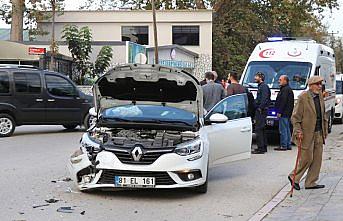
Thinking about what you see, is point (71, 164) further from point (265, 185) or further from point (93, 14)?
point (93, 14)

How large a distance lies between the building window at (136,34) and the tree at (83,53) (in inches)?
365

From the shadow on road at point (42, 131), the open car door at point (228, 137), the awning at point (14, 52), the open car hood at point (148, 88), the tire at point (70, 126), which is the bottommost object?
the shadow on road at point (42, 131)

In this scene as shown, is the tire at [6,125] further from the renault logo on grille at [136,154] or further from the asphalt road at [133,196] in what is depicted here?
the renault logo on grille at [136,154]

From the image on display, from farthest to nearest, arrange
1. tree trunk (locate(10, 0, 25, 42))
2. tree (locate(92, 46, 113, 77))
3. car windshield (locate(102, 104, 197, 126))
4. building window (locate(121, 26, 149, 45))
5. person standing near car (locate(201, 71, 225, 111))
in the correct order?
building window (locate(121, 26, 149, 45)) < tree trunk (locate(10, 0, 25, 42)) < tree (locate(92, 46, 113, 77)) < person standing near car (locate(201, 71, 225, 111)) < car windshield (locate(102, 104, 197, 126))

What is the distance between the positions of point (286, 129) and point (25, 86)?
742 cm

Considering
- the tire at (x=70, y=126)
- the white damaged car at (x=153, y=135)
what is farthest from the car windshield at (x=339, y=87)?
the white damaged car at (x=153, y=135)

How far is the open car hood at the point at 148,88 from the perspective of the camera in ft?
31.0

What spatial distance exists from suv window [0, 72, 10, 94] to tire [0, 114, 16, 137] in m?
0.67

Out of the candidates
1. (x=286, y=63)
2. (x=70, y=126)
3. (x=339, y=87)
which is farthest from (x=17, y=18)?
(x=286, y=63)

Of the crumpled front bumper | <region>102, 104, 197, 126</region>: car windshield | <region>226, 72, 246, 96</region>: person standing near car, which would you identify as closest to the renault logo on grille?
the crumpled front bumper

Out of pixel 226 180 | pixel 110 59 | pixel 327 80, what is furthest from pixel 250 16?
pixel 226 180

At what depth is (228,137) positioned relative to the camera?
399 inches

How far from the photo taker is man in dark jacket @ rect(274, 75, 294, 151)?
14.6 metres

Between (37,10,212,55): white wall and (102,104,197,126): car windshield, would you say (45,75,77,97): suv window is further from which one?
(37,10,212,55): white wall
